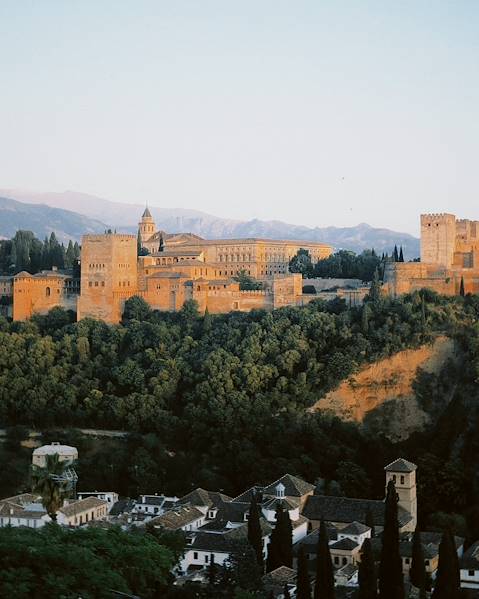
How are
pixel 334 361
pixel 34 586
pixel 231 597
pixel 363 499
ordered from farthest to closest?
pixel 334 361, pixel 363 499, pixel 231 597, pixel 34 586

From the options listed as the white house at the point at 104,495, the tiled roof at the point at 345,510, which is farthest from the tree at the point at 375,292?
the white house at the point at 104,495

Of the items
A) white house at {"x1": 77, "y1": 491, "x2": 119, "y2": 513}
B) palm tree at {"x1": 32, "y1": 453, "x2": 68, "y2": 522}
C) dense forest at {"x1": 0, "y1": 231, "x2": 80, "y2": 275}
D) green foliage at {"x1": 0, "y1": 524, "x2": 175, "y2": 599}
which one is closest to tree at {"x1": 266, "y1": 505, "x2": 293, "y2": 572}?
green foliage at {"x1": 0, "y1": 524, "x2": 175, "y2": 599}

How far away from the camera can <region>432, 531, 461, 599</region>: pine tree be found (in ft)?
104

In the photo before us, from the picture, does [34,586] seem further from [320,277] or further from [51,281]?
[320,277]

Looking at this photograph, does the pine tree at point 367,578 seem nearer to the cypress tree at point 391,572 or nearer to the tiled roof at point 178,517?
the cypress tree at point 391,572

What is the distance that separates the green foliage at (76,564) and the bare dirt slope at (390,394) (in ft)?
69.3

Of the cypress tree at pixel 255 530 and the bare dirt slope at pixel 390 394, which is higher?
the bare dirt slope at pixel 390 394

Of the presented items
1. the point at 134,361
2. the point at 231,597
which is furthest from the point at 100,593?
the point at 134,361

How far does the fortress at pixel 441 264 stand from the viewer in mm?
53344

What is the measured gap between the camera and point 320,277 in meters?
Result: 64.6

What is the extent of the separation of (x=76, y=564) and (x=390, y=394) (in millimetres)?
26364

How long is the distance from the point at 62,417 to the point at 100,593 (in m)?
26.5

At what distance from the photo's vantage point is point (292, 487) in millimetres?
41125

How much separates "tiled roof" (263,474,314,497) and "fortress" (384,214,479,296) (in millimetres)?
14370
